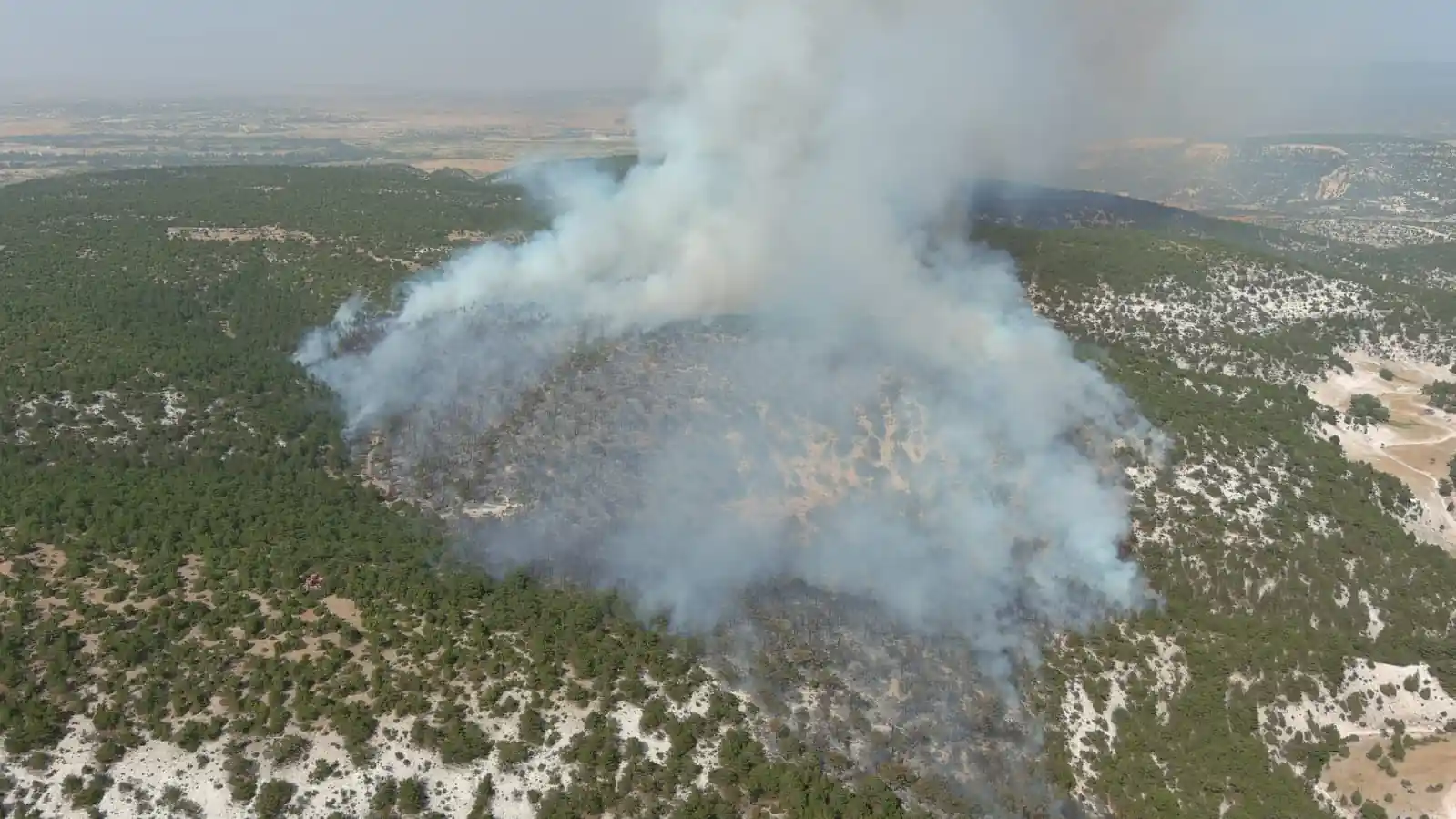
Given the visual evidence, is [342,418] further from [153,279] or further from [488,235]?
[488,235]

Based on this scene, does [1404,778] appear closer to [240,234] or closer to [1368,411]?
[1368,411]

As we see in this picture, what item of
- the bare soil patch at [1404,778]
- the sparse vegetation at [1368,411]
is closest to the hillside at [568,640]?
the bare soil patch at [1404,778]

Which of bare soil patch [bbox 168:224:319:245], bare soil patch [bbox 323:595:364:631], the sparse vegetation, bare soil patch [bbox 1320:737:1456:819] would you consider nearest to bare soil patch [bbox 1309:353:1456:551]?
the sparse vegetation

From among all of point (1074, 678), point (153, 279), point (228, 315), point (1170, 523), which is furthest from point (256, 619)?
point (153, 279)

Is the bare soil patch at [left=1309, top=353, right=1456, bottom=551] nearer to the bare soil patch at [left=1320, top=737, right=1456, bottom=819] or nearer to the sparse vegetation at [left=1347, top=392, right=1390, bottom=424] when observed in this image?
the sparse vegetation at [left=1347, top=392, right=1390, bottom=424]

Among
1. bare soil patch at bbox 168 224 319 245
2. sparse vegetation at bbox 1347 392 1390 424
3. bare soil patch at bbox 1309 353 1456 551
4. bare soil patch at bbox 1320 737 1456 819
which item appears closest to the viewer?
bare soil patch at bbox 1320 737 1456 819

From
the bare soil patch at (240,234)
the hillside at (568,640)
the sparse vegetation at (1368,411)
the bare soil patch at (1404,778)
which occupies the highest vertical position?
the bare soil patch at (240,234)

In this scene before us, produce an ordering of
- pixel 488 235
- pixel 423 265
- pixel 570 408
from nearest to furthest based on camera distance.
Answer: pixel 570 408, pixel 423 265, pixel 488 235

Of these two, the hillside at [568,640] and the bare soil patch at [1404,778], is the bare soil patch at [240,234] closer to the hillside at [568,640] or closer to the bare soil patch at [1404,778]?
the hillside at [568,640]

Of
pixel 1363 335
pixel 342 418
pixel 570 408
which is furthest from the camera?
pixel 1363 335
